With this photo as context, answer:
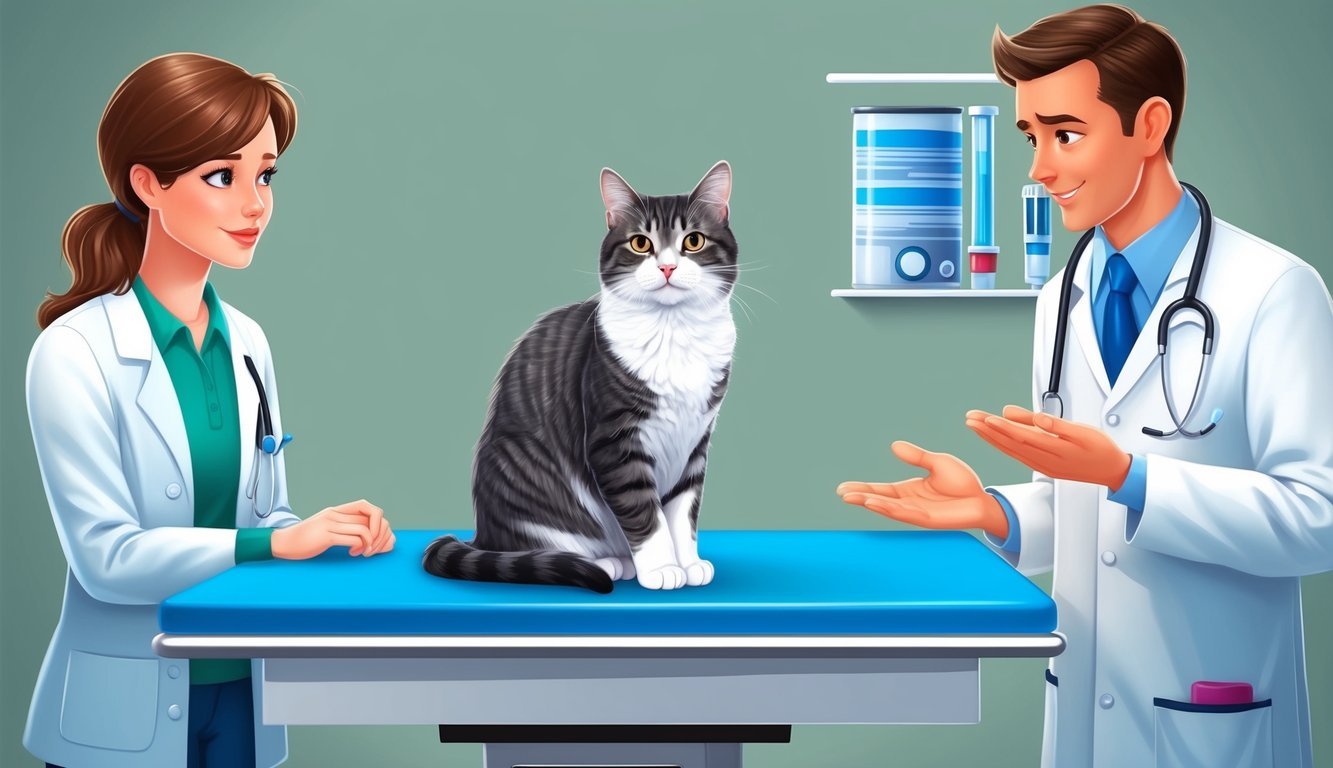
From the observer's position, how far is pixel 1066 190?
5.40 ft

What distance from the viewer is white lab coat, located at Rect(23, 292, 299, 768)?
1580mm

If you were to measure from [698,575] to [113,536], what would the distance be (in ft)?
2.58

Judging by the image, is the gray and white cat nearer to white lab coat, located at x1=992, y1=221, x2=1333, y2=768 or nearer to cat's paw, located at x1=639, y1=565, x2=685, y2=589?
cat's paw, located at x1=639, y1=565, x2=685, y2=589

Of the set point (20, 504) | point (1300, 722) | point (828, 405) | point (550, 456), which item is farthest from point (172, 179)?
point (1300, 722)

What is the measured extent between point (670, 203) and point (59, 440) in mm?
890

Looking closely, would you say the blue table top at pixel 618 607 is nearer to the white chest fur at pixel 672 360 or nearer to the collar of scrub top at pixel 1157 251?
the white chest fur at pixel 672 360

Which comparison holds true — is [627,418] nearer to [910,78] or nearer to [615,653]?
[615,653]

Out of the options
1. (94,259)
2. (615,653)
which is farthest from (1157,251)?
(94,259)

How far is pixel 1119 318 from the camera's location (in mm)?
1660

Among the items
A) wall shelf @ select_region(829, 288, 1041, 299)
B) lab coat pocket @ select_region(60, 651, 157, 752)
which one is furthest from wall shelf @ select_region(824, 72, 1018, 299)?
lab coat pocket @ select_region(60, 651, 157, 752)

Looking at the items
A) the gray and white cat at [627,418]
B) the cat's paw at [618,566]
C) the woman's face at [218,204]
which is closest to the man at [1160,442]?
the gray and white cat at [627,418]

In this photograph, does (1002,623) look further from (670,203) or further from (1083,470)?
(670,203)

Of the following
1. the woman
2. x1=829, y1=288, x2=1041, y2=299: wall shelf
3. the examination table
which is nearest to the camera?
the examination table

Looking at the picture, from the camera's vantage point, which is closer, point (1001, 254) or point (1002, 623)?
point (1002, 623)
